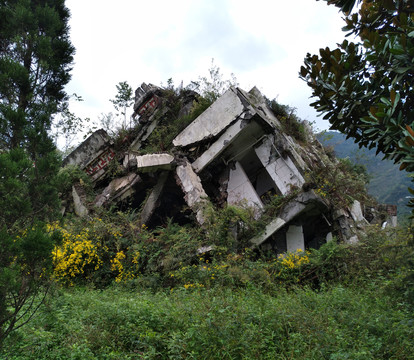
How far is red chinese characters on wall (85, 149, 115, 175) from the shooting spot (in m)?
12.7

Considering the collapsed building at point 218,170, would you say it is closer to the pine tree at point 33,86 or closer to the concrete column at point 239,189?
the concrete column at point 239,189

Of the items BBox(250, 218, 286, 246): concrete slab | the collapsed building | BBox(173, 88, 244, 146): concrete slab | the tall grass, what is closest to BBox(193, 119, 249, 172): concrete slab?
the collapsed building

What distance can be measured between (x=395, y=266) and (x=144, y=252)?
19.3ft

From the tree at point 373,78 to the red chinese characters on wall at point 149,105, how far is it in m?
9.35

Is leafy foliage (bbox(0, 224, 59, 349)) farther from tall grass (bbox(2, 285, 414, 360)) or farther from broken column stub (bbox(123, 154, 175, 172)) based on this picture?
broken column stub (bbox(123, 154, 175, 172))

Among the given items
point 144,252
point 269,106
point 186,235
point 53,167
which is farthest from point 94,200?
point 53,167

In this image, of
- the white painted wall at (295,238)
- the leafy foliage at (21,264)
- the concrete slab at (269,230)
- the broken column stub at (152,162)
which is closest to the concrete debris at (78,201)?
the broken column stub at (152,162)

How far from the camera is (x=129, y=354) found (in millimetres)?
4180

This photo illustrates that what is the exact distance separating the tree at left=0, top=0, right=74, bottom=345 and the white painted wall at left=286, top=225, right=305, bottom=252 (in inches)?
274

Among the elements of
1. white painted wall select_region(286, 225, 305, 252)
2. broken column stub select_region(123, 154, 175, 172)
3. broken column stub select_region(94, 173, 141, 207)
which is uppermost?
broken column stub select_region(94, 173, 141, 207)

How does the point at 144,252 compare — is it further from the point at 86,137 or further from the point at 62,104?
the point at 86,137

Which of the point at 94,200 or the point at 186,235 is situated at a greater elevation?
the point at 94,200

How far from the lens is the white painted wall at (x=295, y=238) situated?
9750mm

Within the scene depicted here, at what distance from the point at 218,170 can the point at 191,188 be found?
1.64 meters
